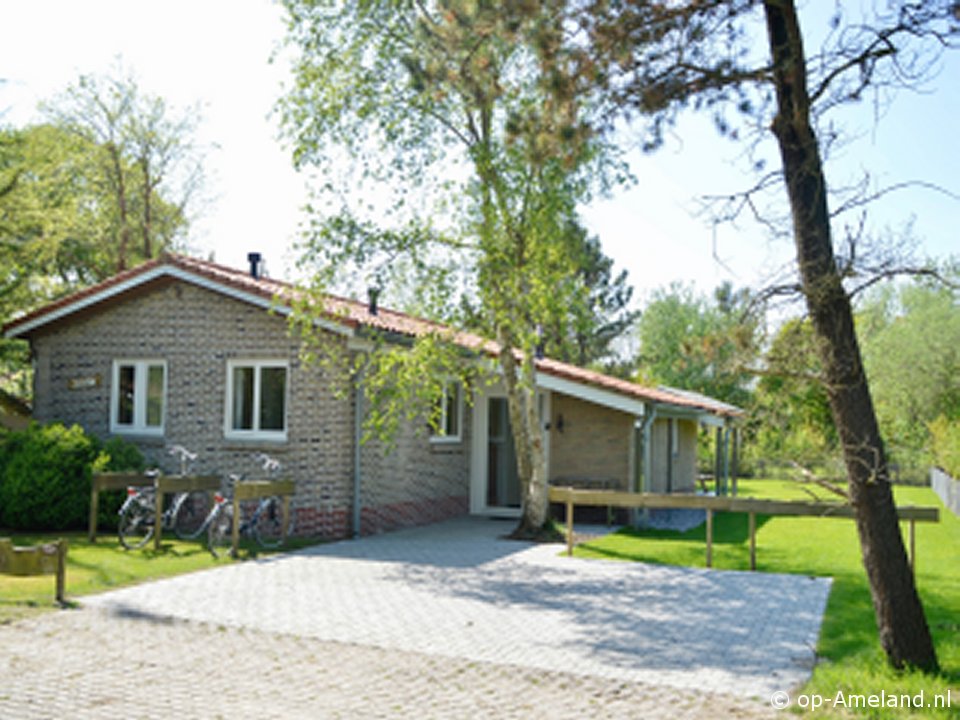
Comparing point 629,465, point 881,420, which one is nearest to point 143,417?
point 629,465

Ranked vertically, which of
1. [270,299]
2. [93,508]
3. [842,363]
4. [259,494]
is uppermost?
[270,299]

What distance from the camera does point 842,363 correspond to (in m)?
7.05

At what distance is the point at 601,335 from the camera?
46.1 meters

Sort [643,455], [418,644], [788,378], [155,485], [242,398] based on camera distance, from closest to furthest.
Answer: [788,378] < [418,644] < [155,485] < [242,398] < [643,455]

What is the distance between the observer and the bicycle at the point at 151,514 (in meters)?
13.1

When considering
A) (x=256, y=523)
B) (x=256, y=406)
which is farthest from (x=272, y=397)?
(x=256, y=523)

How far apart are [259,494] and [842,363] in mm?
8453

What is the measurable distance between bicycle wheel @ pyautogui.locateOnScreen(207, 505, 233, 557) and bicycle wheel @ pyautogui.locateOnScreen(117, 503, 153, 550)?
3.38 feet

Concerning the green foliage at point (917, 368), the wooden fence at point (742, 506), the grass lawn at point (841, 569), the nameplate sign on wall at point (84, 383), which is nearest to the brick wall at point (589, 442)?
the grass lawn at point (841, 569)

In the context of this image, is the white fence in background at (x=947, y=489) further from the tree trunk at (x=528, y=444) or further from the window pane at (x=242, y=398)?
the window pane at (x=242, y=398)

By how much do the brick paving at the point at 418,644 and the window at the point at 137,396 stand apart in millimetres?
5452

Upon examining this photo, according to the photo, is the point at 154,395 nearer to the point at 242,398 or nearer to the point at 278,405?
the point at 242,398

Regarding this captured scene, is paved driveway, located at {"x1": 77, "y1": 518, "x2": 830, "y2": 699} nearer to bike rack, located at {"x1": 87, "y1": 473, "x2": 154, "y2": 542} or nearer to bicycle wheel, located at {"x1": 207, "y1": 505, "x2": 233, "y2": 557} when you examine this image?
bicycle wheel, located at {"x1": 207, "y1": 505, "x2": 233, "y2": 557}

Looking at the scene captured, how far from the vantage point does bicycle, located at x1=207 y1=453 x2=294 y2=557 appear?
12.6 metres
